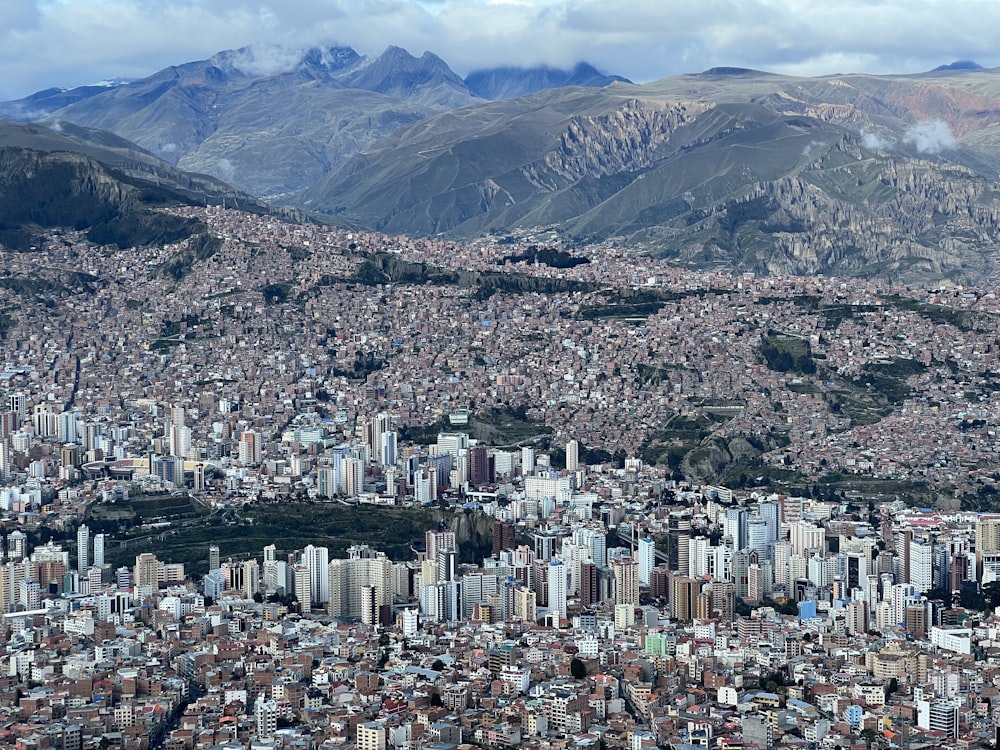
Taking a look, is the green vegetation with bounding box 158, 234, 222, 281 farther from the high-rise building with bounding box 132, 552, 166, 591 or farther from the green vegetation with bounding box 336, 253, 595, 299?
the high-rise building with bounding box 132, 552, 166, 591

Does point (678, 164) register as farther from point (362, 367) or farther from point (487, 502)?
point (487, 502)

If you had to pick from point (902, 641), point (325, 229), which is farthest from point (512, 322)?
point (902, 641)

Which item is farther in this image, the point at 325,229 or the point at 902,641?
the point at 325,229

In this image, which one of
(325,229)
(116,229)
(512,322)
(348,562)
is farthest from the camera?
(325,229)

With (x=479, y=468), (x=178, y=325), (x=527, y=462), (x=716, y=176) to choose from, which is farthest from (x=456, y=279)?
(x=716, y=176)

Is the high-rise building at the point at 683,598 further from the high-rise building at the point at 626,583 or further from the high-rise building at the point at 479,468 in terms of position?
the high-rise building at the point at 479,468

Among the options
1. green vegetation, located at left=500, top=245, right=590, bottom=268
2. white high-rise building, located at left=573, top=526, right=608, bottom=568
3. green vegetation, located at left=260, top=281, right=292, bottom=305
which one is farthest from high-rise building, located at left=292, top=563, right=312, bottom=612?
green vegetation, located at left=500, top=245, right=590, bottom=268

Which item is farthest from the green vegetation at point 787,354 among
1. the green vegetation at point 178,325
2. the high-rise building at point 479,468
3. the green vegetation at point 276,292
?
the green vegetation at point 178,325

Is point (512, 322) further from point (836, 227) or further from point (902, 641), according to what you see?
point (836, 227)
